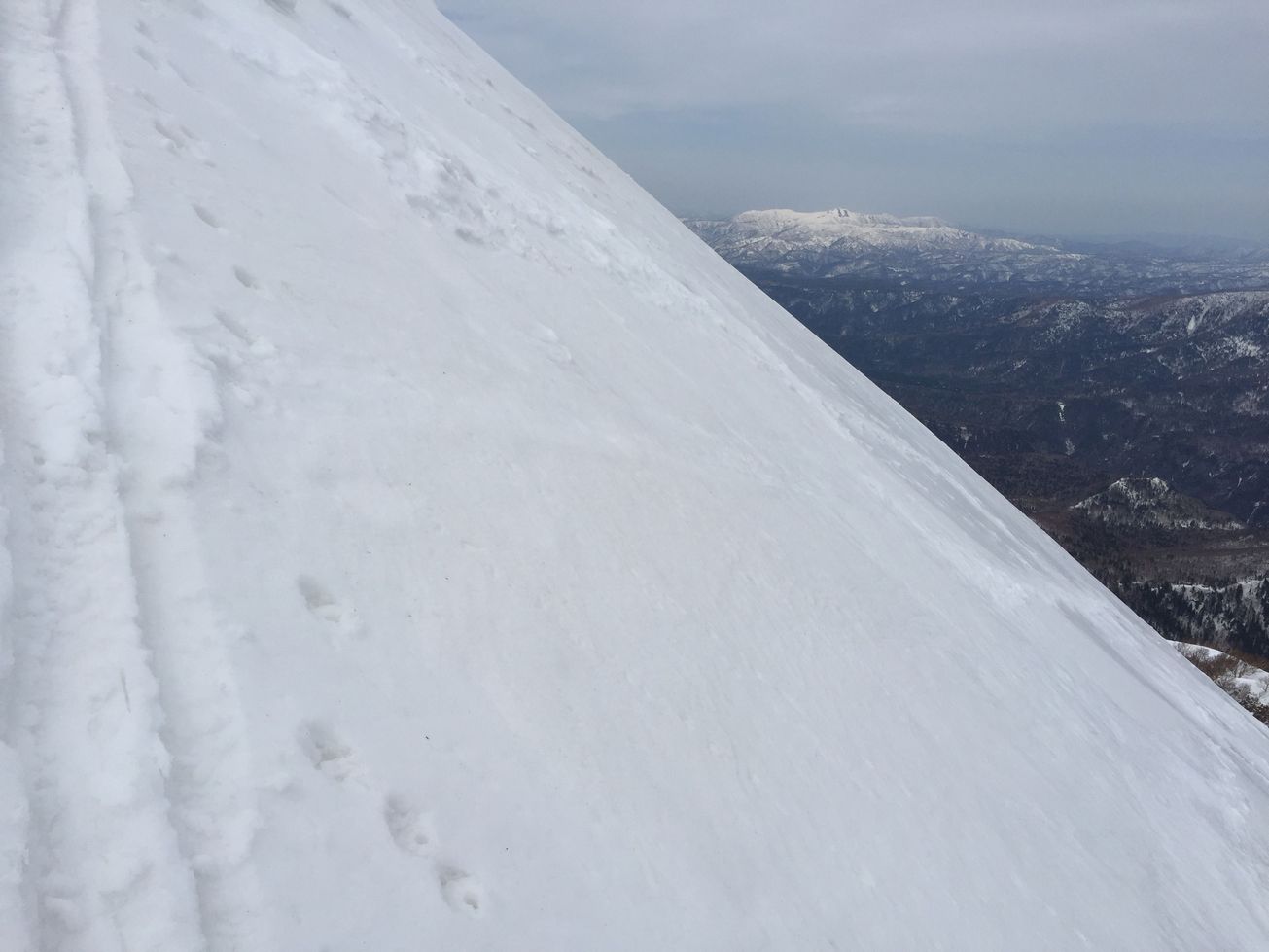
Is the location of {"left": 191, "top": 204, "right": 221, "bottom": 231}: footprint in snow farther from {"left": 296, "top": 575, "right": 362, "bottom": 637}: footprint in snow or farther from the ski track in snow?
{"left": 296, "top": 575, "right": 362, "bottom": 637}: footprint in snow

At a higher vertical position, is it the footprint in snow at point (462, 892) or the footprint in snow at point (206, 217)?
the footprint in snow at point (206, 217)

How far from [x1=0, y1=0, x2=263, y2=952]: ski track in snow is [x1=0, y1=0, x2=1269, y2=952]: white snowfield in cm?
2

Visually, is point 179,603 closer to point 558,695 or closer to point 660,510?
point 558,695

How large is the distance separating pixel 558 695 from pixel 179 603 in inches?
78.6

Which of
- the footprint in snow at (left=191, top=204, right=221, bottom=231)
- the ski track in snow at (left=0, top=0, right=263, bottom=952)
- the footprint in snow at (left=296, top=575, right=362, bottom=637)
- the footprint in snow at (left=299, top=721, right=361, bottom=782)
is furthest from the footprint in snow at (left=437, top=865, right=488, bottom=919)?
the footprint in snow at (left=191, top=204, right=221, bottom=231)

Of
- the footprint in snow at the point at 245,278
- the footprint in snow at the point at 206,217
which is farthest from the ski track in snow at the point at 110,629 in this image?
the footprint in snow at the point at 206,217

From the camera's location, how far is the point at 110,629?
10.9ft

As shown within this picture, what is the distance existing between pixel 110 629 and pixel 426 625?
4.90 ft

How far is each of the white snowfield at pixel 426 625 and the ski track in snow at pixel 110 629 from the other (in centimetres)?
2

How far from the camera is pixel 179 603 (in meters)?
3.56

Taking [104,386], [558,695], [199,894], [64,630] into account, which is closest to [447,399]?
[104,386]

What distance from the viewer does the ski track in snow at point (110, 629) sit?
264 cm

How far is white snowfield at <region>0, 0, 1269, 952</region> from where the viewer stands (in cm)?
308

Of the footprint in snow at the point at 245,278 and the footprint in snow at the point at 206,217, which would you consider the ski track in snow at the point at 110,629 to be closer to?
the footprint in snow at the point at 245,278
